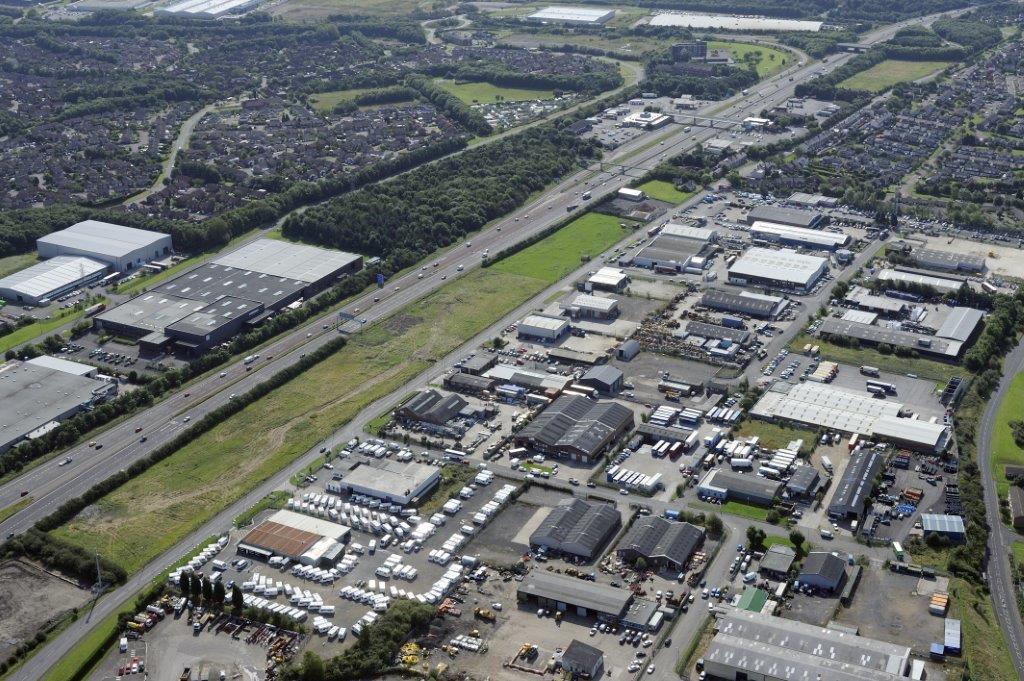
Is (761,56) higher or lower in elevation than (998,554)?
higher

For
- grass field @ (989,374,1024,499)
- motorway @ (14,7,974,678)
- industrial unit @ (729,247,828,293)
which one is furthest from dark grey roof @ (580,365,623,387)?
grass field @ (989,374,1024,499)

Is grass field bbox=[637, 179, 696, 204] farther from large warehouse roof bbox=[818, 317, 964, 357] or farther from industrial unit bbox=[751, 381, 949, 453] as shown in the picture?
industrial unit bbox=[751, 381, 949, 453]

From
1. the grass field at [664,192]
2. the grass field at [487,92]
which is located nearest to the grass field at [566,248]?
the grass field at [664,192]

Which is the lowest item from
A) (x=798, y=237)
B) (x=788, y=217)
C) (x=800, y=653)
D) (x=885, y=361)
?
(x=885, y=361)

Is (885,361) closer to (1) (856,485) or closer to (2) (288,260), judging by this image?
(1) (856,485)

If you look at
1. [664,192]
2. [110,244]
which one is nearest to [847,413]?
[664,192]

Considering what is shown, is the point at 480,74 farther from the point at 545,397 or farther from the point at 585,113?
the point at 545,397

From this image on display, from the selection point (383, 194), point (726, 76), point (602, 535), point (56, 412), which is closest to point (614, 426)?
point (602, 535)
